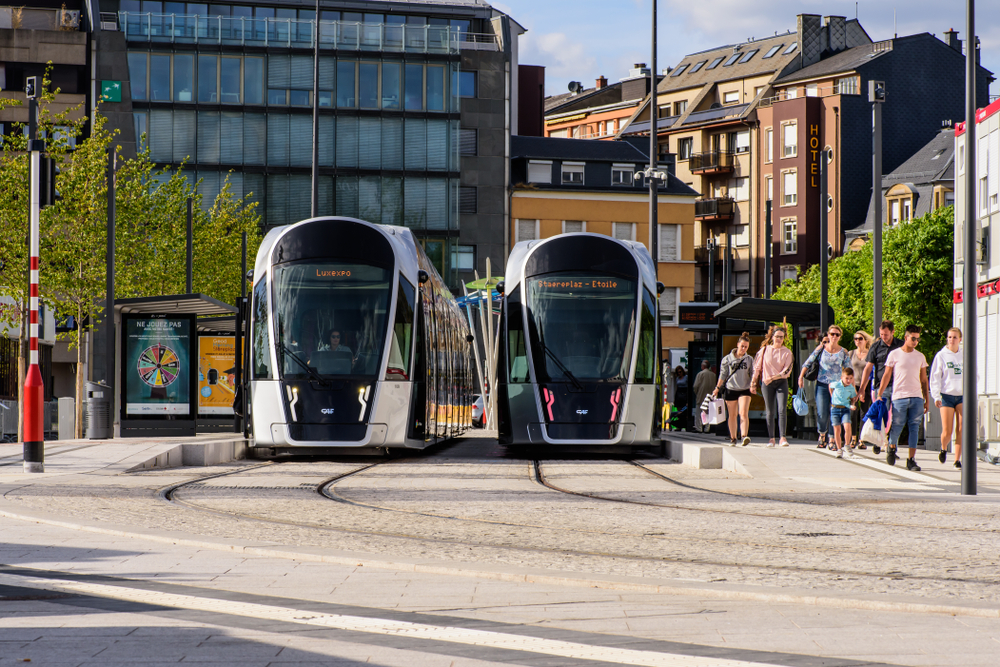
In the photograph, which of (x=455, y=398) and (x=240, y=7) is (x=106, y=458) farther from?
(x=240, y=7)

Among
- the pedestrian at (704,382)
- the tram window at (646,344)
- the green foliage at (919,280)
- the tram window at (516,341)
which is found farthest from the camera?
the green foliage at (919,280)

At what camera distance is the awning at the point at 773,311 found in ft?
81.3

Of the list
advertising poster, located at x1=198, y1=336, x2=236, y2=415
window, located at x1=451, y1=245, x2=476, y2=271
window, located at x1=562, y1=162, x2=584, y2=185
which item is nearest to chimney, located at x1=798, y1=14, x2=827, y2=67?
window, located at x1=562, y1=162, x2=584, y2=185

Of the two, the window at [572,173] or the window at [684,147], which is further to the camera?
the window at [684,147]

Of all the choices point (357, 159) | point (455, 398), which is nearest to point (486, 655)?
point (455, 398)

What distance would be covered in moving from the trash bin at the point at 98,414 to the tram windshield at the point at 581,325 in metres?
8.72

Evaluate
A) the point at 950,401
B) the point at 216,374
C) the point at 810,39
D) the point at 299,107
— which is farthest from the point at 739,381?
the point at 810,39

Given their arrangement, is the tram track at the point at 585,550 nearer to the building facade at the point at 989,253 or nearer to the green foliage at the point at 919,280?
the building facade at the point at 989,253

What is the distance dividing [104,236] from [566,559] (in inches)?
1016

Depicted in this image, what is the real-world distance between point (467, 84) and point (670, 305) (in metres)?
16.2

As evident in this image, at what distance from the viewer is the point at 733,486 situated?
51.2 ft

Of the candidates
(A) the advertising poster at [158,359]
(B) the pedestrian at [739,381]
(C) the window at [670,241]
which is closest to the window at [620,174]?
(C) the window at [670,241]

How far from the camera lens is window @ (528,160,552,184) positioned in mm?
73125

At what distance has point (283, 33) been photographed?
63.7m
